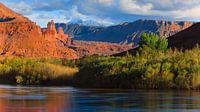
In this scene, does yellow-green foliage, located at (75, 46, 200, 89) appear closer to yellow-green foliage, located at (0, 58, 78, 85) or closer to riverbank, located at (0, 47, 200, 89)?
riverbank, located at (0, 47, 200, 89)

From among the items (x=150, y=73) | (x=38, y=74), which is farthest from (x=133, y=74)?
(x=38, y=74)

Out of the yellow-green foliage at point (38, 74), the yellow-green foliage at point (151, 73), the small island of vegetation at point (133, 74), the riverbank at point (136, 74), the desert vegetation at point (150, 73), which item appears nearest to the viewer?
the yellow-green foliage at point (151, 73)

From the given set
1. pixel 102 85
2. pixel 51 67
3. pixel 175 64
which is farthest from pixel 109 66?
pixel 51 67

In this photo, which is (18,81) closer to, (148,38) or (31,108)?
(148,38)

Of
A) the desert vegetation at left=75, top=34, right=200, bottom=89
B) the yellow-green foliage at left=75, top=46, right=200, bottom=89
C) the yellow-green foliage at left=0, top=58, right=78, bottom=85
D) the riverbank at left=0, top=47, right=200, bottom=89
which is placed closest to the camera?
the yellow-green foliage at left=75, top=46, right=200, bottom=89

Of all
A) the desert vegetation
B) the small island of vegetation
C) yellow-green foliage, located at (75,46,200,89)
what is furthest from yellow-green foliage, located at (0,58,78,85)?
yellow-green foliage, located at (75,46,200,89)

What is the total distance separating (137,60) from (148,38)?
115 feet

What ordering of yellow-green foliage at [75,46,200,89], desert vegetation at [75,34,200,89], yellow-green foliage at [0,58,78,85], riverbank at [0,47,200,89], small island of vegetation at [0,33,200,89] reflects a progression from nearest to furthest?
yellow-green foliage at [75,46,200,89], desert vegetation at [75,34,200,89], riverbank at [0,47,200,89], small island of vegetation at [0,33,200,89], yellow-green foliage at [0,58,78,85]

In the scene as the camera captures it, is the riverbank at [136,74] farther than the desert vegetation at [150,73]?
Yes

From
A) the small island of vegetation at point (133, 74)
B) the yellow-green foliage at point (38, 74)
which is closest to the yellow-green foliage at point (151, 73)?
the small island of vegetation at point (133, 74)

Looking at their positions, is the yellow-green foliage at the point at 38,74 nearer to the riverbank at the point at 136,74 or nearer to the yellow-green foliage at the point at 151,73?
the riverbank at the point at 136,74

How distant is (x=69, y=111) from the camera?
4119 cm

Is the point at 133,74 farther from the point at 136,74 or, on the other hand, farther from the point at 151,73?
the point at 151,73

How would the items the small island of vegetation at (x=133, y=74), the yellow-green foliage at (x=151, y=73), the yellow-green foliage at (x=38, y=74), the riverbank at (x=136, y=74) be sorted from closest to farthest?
the yellow-green foliage at (x=151, y=73) → the riverbank at (x=136, y=74) → the small island of vegetation at (x=133, y=74) → the yellow-green foliage at (x=38, y=74)
